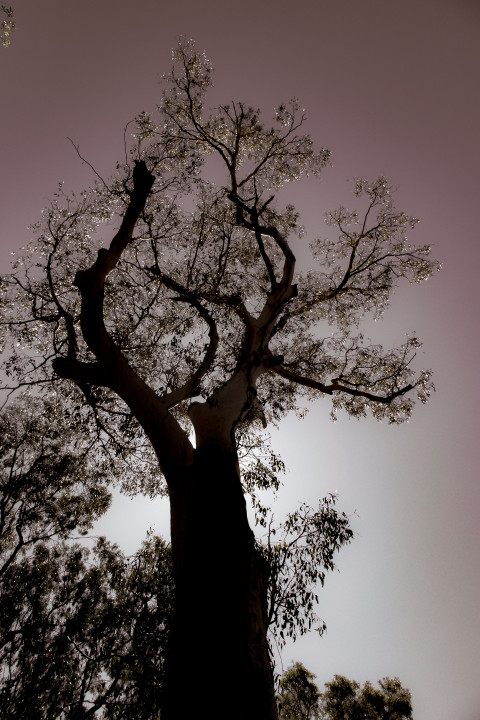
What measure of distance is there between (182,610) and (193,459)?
1440mm

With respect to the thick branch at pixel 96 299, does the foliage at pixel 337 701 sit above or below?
below

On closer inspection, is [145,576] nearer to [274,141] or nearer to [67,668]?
[67,668]

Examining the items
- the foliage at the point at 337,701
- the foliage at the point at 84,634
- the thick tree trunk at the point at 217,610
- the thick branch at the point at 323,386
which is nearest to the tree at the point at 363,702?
the foliage at the point at 337,701

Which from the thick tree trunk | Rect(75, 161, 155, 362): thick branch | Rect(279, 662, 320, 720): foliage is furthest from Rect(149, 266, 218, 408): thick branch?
Rect(279, 662, 320, 720): foliage

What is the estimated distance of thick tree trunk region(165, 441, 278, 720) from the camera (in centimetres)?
195

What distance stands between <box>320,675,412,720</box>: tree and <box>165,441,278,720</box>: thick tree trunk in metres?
19.2

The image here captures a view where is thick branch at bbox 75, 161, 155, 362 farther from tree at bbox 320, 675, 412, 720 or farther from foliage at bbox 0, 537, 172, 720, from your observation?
tree at bbox 320, 675, 412, 720

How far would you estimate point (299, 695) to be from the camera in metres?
15.9

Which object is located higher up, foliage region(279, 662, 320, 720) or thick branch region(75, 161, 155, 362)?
thick branch region(75, 161, 155, 362)

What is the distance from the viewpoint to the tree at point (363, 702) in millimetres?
15836

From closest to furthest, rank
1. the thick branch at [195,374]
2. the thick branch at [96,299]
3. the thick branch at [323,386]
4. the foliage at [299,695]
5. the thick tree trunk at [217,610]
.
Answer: the thick tree trunk at [217,610] → the thick branch at [96,299] → the thick branch at [195,374] → the thick branch at [323,386] → the foliage at [299,695]

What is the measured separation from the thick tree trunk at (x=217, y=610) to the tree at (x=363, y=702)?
19220 mm

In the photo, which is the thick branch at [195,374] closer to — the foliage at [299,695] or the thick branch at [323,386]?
the thick branch at [323,386]

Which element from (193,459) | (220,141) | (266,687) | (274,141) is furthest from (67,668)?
(274,141)
